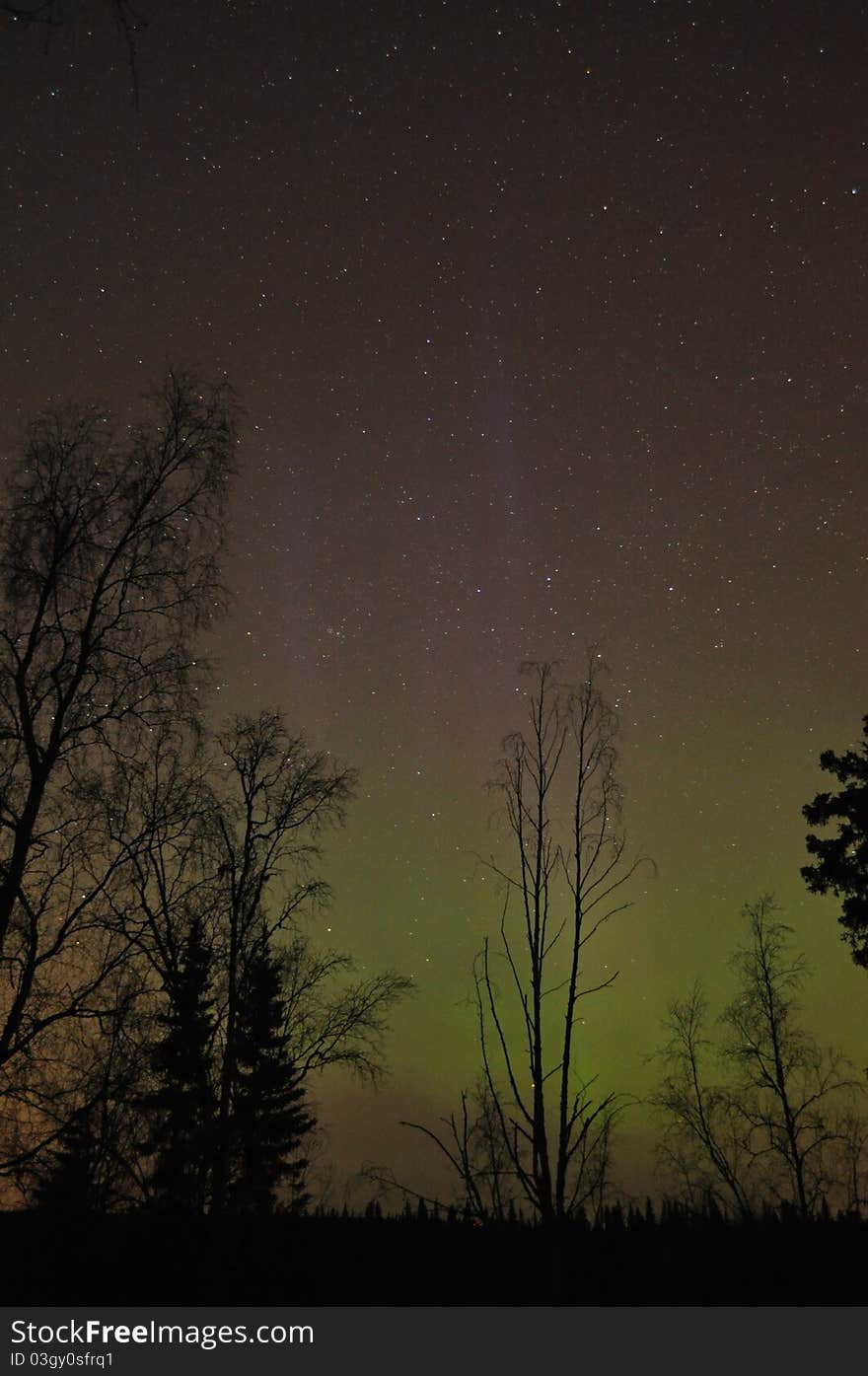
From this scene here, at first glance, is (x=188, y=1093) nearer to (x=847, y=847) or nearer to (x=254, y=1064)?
(x=254, y=1064)

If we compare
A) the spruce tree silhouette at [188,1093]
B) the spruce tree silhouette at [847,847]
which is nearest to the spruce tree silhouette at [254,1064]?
the spruce tree silhouette at [188,1093]

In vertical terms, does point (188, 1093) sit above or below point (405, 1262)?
above

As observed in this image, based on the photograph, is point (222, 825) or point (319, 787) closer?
point (222, 825)

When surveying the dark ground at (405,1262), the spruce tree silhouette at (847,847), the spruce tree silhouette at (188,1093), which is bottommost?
the dark ground at (405,1262)

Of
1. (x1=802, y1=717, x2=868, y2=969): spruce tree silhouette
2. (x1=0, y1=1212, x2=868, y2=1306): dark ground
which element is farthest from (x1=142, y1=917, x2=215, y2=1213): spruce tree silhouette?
(x1=802, y1=717, x2=868, y2=969): spruce tree silhouette

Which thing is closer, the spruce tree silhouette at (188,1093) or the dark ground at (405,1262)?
the dark ground at (405,1262)

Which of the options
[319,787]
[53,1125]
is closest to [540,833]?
[53,1125]

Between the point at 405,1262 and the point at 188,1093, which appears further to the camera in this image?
the point at 188,1093

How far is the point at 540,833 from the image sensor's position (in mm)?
9008

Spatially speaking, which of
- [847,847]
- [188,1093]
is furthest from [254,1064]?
[847,847]

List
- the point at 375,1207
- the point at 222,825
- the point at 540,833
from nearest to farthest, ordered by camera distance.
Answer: the point at 540,833
the point at 222,825
the point at 375,1207

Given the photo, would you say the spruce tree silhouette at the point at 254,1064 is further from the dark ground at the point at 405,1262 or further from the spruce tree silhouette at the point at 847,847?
the spruce tree silhouette at the point at 847,847
